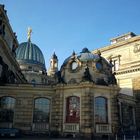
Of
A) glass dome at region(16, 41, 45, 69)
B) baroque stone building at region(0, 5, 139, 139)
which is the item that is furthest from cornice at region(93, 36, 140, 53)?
glass dome at region(16, 41, 45, 69)

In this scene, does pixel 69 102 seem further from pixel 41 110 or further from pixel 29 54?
pixel 29 54

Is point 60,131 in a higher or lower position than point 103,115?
lower

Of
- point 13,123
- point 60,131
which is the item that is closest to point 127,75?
point 60,131

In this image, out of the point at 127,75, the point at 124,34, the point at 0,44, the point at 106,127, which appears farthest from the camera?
the point at 124,34

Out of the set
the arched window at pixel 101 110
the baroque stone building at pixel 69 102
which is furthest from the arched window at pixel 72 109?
the arched window at pixel 101 110

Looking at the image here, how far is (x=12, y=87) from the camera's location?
32.5m

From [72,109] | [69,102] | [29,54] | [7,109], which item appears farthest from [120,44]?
[29,54]

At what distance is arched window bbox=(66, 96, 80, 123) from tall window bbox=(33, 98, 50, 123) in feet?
9.23

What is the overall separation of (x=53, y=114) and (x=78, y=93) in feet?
14.1

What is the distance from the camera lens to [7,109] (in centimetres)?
3189

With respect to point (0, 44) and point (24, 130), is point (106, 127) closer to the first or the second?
point (24, 130)

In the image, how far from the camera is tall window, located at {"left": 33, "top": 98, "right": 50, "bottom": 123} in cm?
3167

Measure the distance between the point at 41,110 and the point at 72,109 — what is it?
4270 mm

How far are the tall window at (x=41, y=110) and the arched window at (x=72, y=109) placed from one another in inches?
111
